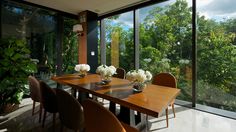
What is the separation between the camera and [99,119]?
1348mm

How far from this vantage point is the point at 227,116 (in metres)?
3.03

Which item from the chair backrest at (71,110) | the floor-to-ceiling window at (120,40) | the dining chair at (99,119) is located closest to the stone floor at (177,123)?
the chair backrest at (71,110)

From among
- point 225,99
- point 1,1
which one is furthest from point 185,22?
point 1,1

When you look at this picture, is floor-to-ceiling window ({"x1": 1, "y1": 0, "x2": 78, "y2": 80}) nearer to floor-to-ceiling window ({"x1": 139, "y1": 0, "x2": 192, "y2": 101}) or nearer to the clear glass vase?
floor-to-ceiling window ({"x1": 139, "y1": 0, "x2": 192, "y2": 101})

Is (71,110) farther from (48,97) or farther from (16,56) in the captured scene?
(16,56)

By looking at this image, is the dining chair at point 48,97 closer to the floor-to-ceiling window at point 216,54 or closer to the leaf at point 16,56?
the leaf at point 16,56

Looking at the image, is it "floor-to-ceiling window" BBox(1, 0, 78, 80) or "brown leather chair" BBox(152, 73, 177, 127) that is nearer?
"brown leather chair" BBox(152, 73, 177, 127)

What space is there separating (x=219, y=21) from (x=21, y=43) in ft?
12.9

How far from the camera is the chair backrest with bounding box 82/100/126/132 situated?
50.8 inches

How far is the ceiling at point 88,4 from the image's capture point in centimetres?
420

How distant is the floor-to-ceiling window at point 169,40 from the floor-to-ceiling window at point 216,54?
0.22 meters

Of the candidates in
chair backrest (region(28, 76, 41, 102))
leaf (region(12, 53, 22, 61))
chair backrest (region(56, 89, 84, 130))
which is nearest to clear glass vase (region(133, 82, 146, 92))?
chair backrest (region(56, 89, 84, 130))

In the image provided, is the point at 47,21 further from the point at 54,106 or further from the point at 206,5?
the point at 206,5

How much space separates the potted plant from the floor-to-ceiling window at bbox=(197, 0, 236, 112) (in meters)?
3.58
